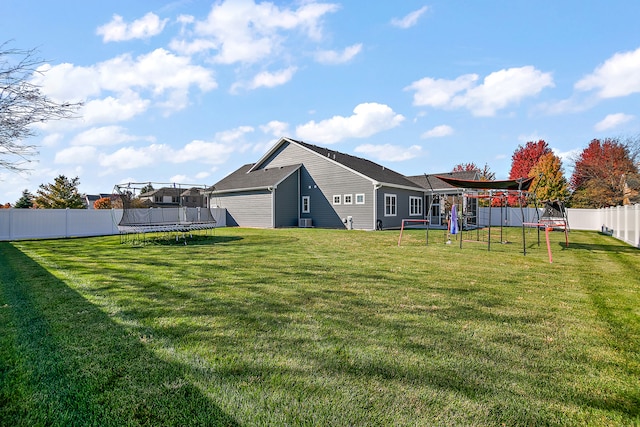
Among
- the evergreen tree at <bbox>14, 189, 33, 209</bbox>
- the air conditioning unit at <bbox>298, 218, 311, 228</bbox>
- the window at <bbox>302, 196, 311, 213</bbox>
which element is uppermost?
the evergreen tree at <bbox>14, 189, 33, 209</bbox>

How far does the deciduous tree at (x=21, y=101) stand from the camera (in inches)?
195

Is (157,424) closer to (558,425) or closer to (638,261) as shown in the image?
(558,425)

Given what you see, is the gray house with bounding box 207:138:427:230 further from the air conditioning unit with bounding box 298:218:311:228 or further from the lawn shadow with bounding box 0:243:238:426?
the lawn shadow with bounding box 0:243:238:426

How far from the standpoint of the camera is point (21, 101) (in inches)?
199

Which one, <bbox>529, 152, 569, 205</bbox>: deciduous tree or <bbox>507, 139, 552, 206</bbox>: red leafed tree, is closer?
<bbox>529, 152, 569, 205</bbox>: deciduous tree

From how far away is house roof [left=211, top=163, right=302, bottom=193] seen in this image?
20219 mm

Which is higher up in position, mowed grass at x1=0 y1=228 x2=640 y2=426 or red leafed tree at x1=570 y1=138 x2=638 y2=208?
red leafed tree at x1=570 y1=138 x2=638 y2=208

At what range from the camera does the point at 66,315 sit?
344 centimetres

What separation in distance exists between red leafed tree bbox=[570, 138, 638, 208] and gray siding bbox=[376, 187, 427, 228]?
50.0 feet

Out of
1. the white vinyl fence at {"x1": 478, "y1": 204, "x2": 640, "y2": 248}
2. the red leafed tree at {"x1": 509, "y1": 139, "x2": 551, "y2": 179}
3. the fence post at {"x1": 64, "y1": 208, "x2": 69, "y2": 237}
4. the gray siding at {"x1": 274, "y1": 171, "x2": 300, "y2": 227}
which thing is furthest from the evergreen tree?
→ the red leafed tree at {"x1": 509, "y1": 139, "x2": 551, "y2": 179}

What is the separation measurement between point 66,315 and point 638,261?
11115 millimetres

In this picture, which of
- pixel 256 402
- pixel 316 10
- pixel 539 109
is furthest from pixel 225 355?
pixel 539 109

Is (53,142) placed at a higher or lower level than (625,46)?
lower

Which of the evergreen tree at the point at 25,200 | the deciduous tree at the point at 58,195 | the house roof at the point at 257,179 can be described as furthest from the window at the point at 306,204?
the evergreen tree at the point at 25,200
